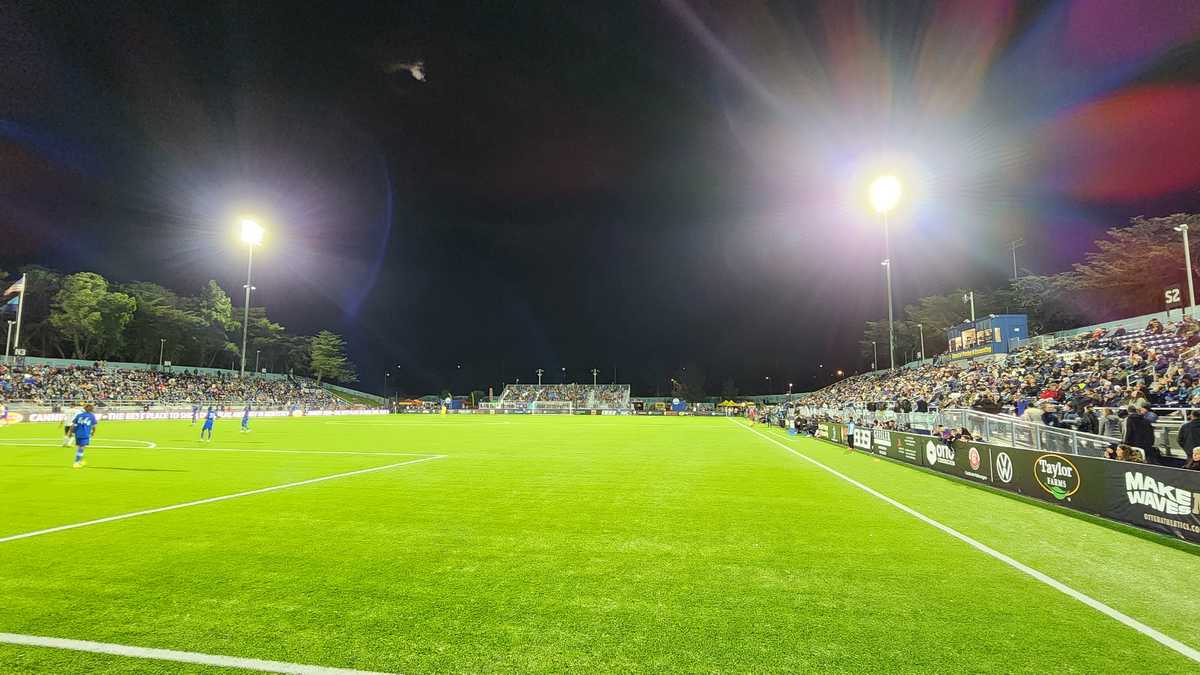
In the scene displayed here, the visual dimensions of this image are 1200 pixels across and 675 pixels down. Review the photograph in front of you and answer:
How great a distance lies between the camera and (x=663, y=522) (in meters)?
7.97

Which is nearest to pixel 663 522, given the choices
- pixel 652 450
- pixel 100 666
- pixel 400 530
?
pixel 400 530

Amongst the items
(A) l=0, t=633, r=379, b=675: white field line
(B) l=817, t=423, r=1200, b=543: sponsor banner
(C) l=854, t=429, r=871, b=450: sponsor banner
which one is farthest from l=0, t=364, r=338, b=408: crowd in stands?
(B) l=817, t=423, r=1200, b=543: sponsor banner

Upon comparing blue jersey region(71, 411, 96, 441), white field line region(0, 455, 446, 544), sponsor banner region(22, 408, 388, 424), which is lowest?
sponsor banner region(22, 408, 388, 424)

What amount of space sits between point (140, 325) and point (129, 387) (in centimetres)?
2820

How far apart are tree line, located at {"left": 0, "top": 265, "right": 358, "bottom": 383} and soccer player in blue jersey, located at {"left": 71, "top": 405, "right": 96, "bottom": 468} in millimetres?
38356

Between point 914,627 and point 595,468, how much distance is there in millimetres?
10559

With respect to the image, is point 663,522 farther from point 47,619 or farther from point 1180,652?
point 47,619

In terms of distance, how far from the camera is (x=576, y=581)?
5.22 m

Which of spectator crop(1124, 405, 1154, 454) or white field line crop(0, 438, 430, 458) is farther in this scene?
white field line crop(0, 438, 430, 458)

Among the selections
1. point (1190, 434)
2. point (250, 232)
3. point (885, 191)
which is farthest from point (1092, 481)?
point (250, 232)

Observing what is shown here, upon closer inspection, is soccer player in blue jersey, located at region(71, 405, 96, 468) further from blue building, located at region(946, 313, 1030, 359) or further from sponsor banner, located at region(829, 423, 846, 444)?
blue building, located at region(946, 313, 1030, 359)

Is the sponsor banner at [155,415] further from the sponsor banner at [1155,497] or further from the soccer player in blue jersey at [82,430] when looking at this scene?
the sponsor banner at [1155,497]

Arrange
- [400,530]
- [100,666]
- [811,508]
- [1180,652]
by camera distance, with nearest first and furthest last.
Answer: [100,666] < [1180,652] < [400,530] < [811,508]

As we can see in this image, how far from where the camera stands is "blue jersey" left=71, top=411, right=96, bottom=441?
13.3 m
